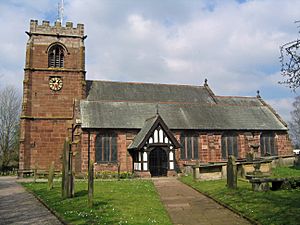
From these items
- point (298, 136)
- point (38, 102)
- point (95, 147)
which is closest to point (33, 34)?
point (38, 102)

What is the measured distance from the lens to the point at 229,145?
3634cm

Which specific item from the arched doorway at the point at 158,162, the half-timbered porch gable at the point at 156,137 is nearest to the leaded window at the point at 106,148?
the half-timbered porch gable at the point at 156,137

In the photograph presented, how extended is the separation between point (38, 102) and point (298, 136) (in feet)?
198

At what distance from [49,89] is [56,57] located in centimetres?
394

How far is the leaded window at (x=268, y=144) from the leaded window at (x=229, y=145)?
10.7ft

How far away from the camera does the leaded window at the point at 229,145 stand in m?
36.1

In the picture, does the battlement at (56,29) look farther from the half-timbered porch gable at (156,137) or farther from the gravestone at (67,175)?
the gravestone at (67,175)

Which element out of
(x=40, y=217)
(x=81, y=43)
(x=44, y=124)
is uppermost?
(x=81, y=43)

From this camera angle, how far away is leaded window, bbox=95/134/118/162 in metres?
32.2

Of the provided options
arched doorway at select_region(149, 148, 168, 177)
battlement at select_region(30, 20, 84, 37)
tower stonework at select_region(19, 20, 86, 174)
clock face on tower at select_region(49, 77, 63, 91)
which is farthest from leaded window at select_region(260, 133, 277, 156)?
battlement at select_region(30, 20, 84, 37)

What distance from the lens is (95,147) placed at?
32000 millimetres

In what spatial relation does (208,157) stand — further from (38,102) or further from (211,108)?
(38,102)

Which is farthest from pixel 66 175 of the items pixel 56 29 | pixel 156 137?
pixel 56 29

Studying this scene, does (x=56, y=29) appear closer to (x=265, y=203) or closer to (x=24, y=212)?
(x=24, y=212)
